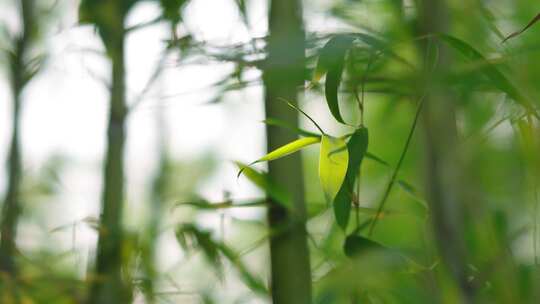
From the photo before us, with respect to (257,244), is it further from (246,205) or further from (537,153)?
(537,153)

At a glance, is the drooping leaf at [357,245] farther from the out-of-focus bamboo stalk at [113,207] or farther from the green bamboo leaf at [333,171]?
the out-of-focus bamboo stalk at [113,207]

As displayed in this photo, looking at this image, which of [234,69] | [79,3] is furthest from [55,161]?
[234,69]

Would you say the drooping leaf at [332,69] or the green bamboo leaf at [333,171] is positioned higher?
the drooping leaf at [332,69]

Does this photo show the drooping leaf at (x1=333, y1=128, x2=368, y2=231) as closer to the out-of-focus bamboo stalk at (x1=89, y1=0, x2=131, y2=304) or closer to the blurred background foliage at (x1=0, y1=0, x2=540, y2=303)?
the blurred background foliage at (x1=0, y1=0, x2=540, y2=303)

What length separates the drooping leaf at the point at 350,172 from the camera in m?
0.44

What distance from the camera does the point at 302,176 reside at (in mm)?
535

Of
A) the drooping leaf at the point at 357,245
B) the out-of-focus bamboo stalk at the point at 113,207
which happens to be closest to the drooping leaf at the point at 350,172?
the drooping leaf at the point at 357,245

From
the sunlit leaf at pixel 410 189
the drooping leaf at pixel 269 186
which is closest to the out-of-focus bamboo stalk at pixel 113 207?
the drooping leaf at pixel 269 186

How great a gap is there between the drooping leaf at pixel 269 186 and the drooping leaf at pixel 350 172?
0.05 m

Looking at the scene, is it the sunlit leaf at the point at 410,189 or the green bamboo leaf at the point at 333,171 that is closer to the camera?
the green bamboo leaf at the point at 333,171

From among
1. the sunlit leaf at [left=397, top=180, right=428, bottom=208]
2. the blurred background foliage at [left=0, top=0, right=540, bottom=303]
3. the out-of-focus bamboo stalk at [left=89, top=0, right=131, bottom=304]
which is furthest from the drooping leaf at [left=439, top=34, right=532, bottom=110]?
the out-of-focus bamboo stalk at [left=89, top=0, right=131, bottom=304]

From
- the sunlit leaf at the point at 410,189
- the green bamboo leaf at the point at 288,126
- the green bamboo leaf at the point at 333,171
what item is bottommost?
the sunlit leaf at the point at 410,189

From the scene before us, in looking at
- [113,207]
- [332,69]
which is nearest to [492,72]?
[332,69]

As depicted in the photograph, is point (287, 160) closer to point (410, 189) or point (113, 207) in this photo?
point (410, 189)
